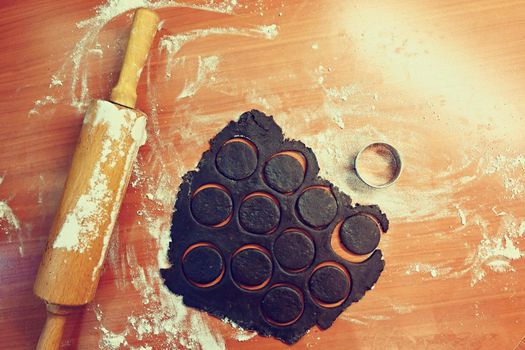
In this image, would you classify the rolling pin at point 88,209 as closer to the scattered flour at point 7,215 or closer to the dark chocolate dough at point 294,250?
the scattered flour at point 7,215

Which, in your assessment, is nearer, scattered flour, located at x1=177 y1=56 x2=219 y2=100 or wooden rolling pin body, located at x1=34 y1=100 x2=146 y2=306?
wooden rolling pin body, located at x1=34 y1=100 x2=146 y2=306

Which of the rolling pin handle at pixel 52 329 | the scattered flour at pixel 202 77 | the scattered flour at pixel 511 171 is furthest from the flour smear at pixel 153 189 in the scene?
the scattered flour at pixel 511 171

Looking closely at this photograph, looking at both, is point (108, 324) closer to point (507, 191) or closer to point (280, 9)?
point (280, 9)

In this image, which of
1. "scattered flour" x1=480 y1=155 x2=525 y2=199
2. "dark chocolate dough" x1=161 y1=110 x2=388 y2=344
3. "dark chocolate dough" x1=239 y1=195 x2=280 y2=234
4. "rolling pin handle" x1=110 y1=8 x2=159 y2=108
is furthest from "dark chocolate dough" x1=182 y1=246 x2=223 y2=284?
"scattered flour" x1=480 y1=155 x2=525 y2=199

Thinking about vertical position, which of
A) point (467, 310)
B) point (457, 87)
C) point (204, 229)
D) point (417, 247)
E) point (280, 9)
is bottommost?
point (467, 310)

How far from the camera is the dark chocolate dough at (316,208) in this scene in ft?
3.43

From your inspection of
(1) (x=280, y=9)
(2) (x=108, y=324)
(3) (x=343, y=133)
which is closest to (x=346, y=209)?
(3) (x=343, y=133)

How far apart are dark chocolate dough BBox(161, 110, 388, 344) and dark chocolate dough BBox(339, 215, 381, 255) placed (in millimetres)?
19

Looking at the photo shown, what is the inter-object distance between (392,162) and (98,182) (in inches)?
26.6

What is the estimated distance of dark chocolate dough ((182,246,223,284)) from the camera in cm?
104

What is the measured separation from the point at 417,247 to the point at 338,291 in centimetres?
22

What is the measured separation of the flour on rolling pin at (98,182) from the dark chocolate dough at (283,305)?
1.38 feet

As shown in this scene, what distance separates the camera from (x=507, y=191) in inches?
41.3

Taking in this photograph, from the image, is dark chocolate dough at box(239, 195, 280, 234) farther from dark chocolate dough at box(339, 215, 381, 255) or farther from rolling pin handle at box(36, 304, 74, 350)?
rolling pin handle at box(36, 304, 74, 350)
